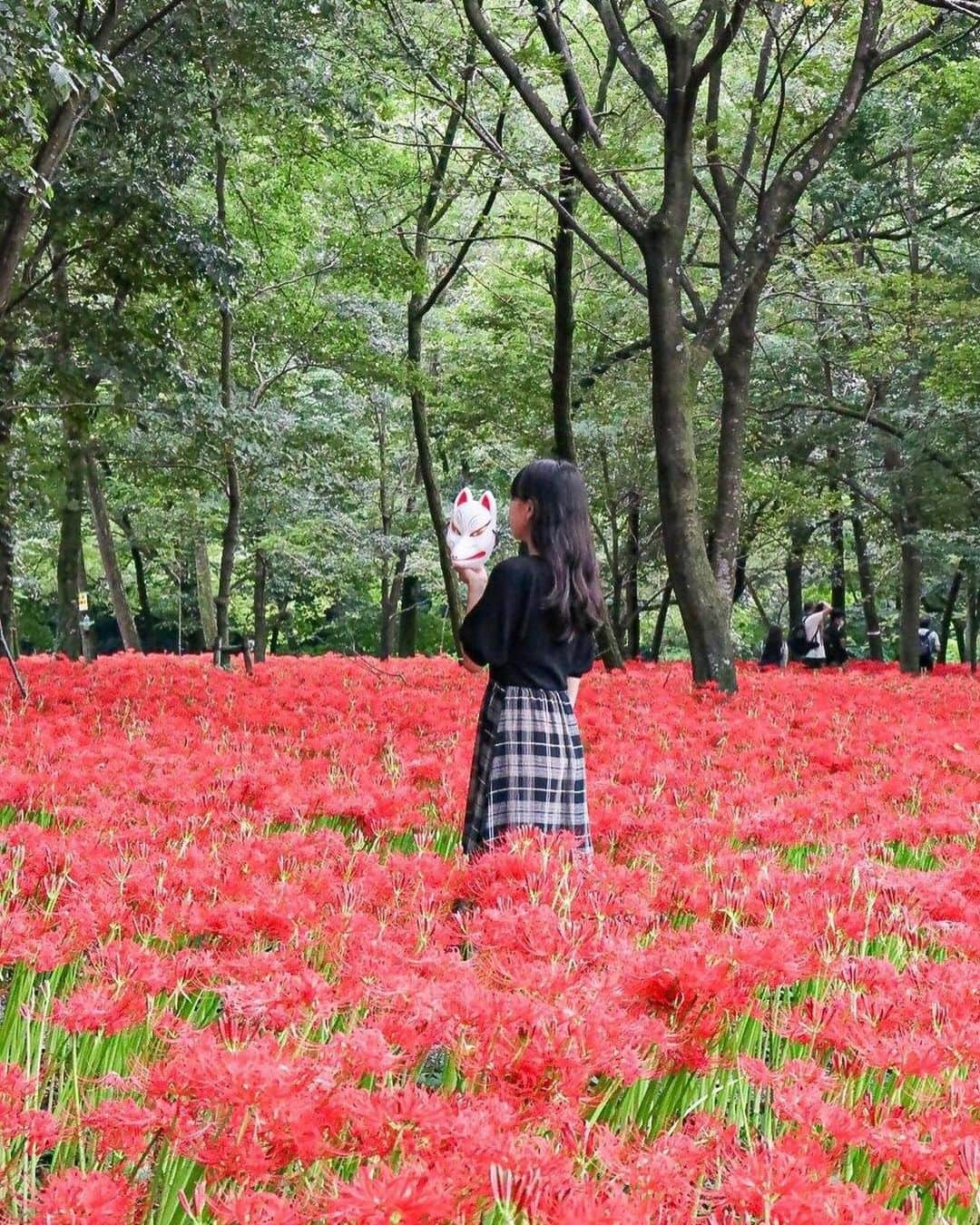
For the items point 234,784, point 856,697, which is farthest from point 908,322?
point 234,784

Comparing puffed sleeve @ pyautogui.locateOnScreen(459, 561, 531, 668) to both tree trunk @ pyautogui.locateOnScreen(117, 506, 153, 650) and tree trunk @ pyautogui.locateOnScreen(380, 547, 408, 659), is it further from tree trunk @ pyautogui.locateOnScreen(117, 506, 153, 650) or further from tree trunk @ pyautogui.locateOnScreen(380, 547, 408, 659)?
tree trunk @ pyautogui.locateOnScreen(117, 506, 153, 650)

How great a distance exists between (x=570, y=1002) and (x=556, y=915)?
52 centimetres

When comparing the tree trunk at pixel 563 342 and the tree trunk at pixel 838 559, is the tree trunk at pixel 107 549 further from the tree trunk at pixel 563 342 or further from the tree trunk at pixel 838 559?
the tree trunk at pixel 838 559

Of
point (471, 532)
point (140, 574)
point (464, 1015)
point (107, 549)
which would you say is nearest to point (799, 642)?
point (107, 549)

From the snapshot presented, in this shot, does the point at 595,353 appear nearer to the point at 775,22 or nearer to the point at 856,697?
the point at 775,22

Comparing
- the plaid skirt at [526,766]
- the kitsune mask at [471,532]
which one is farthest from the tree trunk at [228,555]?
the kitsune mask at [471,532]

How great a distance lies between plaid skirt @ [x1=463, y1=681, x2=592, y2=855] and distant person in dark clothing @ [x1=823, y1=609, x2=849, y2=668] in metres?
18.4

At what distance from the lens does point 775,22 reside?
10852 millimetres

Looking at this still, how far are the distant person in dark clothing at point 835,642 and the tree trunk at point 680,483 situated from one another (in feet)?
39.6

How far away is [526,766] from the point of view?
12.4 feet

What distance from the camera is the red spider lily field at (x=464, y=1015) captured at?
5.24 feet

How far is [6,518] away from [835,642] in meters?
14.7

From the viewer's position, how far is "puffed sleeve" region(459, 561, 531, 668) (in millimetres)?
3709

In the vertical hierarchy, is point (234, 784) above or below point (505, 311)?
below
